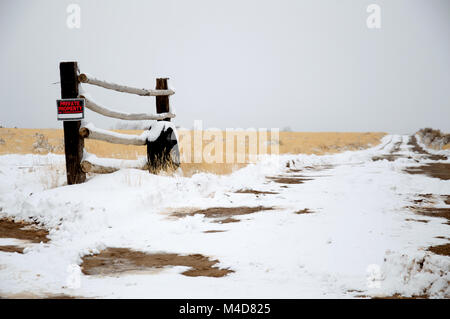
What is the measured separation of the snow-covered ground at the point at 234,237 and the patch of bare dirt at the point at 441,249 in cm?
10

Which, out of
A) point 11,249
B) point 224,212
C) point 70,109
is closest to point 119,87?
point 70,109

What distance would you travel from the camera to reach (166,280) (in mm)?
3002

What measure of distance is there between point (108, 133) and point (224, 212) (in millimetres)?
3045

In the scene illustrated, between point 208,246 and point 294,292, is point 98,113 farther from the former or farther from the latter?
point 294,292

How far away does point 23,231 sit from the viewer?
191 inches

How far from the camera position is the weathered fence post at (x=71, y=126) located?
6945 millimetres

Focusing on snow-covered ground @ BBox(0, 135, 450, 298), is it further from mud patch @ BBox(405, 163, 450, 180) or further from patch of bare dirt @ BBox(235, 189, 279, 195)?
mud patch @ BBox(405, 163, 450, 180)

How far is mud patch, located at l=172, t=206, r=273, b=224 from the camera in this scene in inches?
214

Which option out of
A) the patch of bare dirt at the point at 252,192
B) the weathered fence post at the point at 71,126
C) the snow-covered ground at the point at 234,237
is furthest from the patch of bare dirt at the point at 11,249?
the patch of bare dirt at the point at 252,192

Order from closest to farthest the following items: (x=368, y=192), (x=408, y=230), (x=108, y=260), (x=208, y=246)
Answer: (x=108, y=260), (x=208, y=246), (x=408, y=230), (x=368, y=192)

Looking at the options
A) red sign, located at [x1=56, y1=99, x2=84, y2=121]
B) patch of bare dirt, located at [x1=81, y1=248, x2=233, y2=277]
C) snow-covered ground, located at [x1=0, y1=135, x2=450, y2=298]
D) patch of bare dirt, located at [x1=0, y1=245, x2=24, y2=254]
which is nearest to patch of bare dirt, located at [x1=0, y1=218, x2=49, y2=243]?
snow-covered ground, located at [x1=0, y1=135, x2=450, y2=298]

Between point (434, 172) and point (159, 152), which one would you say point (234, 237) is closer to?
point (159, 152)
